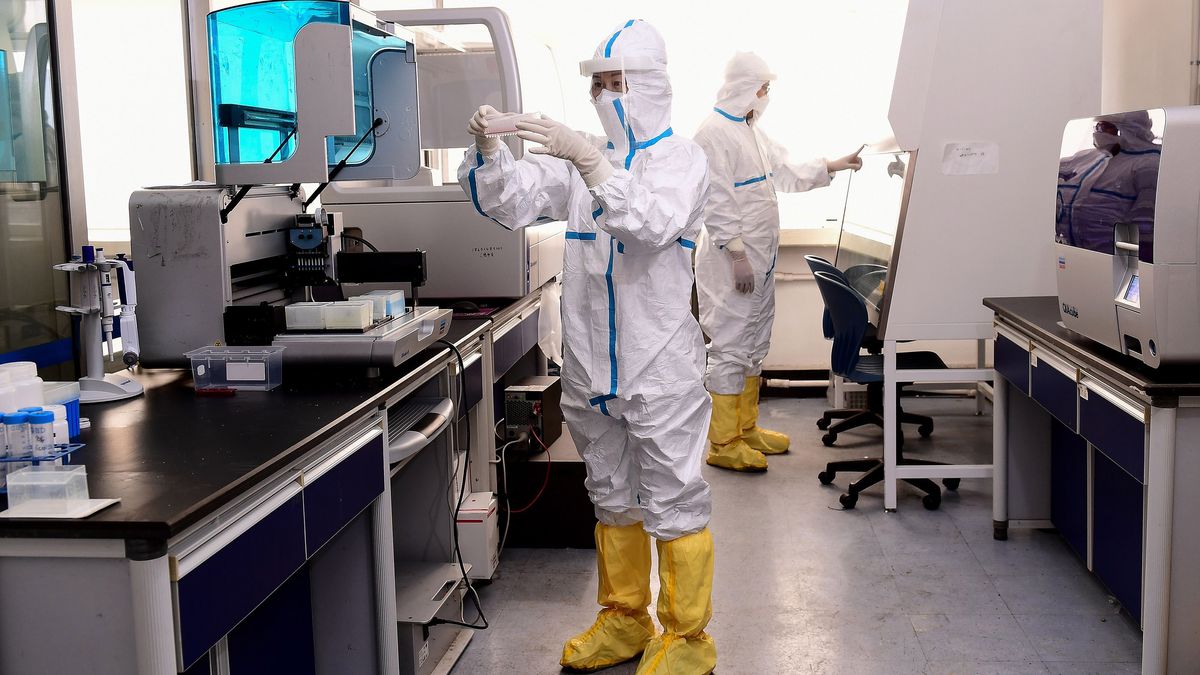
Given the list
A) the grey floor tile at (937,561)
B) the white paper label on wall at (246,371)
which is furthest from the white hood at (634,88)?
the grey floor tile at (937,561)

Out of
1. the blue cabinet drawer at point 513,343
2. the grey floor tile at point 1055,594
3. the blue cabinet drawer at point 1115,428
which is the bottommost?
the grey floor tile at point 1055,594

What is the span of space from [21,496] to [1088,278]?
2270 mm

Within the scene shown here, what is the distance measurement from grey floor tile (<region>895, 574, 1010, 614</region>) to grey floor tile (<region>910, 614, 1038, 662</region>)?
4 cm

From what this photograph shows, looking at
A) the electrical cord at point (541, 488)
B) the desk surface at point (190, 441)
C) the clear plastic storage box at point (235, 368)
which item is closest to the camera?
the desk surface at point (190, 441)

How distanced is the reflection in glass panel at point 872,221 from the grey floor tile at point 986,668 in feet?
5.04

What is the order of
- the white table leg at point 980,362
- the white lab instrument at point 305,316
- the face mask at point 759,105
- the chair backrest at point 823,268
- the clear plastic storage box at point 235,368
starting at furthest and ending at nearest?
the white table leg at point 980,362, the face mask at point 759,105, the chair backrest at point 823,268, the white lab instrument at point 305,316, the clear plastic storage box at point 235,368

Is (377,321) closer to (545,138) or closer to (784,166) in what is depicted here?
(545,138)

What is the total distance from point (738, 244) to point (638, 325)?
192cm

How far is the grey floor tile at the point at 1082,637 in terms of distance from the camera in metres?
2.66

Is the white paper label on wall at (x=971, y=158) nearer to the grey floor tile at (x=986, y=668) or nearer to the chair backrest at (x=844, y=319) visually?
the chair backrest at (x=844, y=319)

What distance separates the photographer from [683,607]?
2.50 m

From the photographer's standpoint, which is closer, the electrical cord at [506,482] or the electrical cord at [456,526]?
the electrical cord at [456,526]

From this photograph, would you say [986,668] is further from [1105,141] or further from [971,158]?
[971,158]

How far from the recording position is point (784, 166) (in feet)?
15.0
